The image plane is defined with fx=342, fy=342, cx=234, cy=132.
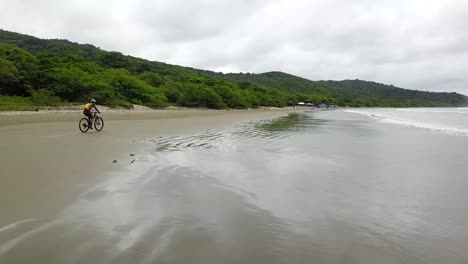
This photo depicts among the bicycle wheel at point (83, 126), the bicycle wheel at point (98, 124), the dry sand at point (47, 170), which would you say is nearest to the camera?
the dry sand at point (47, 170)

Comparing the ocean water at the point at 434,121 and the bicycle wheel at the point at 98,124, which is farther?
the ocean water at the point at 434,121

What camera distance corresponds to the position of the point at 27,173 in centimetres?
623

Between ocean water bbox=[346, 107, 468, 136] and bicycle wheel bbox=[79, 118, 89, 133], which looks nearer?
bicycle wheel bbox=[79, 118, 89, 133]

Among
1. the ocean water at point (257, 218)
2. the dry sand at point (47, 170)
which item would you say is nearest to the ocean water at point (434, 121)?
the ocean water at point (257, 218)

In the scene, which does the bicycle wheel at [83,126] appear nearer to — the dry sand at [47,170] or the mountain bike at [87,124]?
the mountain bike at [87,124]

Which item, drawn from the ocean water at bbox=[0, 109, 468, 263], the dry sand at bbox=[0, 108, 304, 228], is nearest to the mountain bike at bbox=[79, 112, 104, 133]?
the dry sand at bbox=[0, 108, 304, 228]

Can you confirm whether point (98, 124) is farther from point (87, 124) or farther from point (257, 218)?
point (257, 218)

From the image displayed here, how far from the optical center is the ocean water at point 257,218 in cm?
320

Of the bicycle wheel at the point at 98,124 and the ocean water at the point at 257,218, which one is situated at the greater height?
the bicycle wheel at the point at 98,124

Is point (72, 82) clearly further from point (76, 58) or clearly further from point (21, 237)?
point (21, 237)

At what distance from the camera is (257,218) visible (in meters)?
4.27

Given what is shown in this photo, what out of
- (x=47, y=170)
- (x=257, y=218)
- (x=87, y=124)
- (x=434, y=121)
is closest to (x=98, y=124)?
(x=87, y=124)

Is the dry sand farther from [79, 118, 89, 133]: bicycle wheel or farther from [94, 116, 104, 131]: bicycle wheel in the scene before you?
[94, 116, 104, 131]: bicycle wheel

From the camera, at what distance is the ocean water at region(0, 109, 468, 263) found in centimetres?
320
